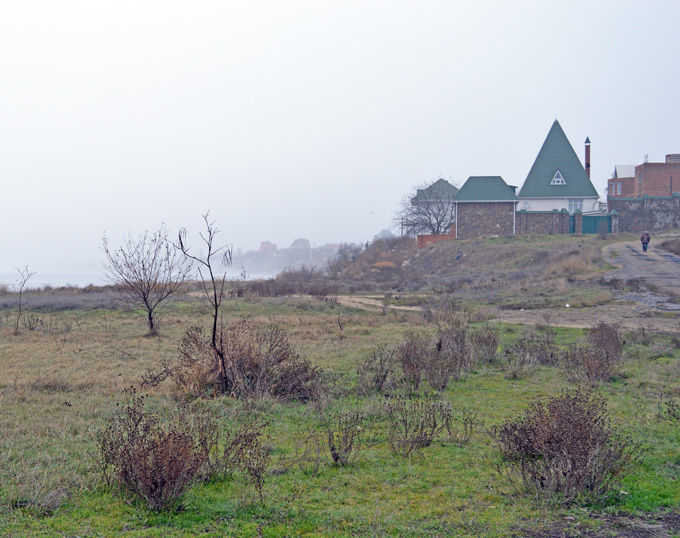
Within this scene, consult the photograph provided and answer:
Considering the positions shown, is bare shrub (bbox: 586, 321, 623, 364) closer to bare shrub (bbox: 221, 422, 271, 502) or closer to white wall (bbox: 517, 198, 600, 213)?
bare shrub (bbox: 221, 422, 271, 502)

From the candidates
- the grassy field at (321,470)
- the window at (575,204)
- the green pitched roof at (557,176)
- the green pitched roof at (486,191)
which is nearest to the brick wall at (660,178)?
the green pitched roof at (557,176)

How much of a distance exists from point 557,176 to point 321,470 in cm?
4603

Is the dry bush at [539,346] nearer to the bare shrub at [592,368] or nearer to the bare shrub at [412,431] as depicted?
the bare shrub at [592,368]

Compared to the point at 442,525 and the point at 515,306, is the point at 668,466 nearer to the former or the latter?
the point at 442,525

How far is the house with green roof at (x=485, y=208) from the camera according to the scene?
45531 mm

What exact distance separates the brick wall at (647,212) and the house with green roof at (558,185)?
129 inches

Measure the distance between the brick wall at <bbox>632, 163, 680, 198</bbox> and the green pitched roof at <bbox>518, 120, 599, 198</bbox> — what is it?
13.8 m

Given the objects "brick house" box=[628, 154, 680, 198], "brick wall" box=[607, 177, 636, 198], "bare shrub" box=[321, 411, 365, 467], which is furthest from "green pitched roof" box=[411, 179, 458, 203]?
"bare shrub" box=[321, 411, 365, 467]

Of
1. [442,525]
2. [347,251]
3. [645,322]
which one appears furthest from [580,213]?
[442,525]

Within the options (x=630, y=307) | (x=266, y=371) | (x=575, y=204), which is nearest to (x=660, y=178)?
(x=575, y=204)

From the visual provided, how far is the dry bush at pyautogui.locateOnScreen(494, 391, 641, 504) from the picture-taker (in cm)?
455

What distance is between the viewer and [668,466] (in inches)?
211

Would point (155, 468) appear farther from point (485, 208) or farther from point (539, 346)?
point (485, 208)

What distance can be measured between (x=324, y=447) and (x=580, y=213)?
43.4 metres
